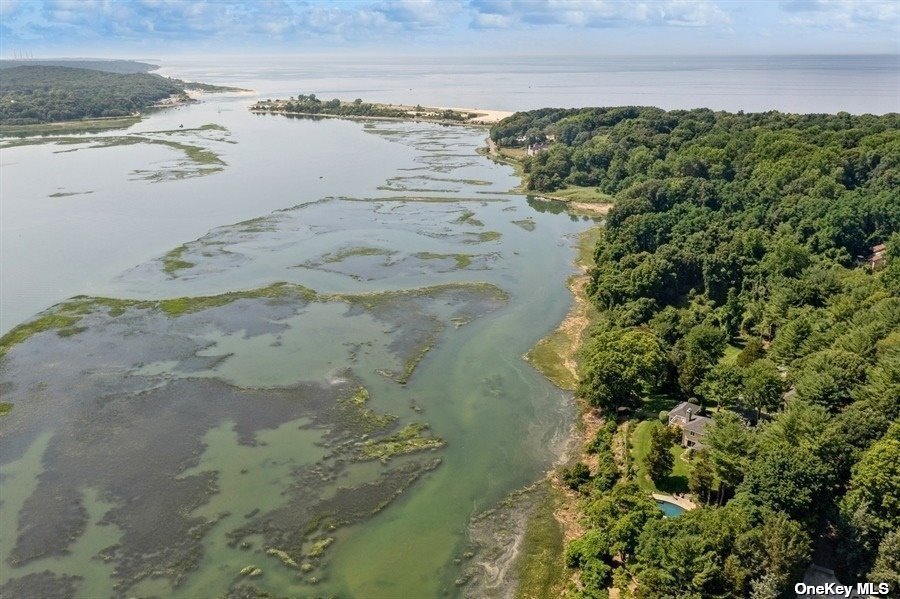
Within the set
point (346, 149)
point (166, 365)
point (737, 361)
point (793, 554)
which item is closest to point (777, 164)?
Result: point (737, 361)

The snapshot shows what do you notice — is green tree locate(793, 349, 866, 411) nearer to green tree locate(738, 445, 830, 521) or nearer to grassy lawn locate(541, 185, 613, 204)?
green tree locate(738, 445, 830, 521)

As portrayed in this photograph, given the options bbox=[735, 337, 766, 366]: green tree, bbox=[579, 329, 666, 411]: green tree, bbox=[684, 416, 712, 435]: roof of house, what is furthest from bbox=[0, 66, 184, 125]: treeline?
bbox=[684, 416, 712, 435]: roof of house

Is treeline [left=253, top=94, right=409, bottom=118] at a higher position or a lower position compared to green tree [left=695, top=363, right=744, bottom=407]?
higher

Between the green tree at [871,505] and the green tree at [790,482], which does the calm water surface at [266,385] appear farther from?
the green tree at [871,505]

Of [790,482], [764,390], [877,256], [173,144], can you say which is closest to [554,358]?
[764,390]

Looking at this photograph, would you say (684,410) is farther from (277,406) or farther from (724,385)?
(277,406)

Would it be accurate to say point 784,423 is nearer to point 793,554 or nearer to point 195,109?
point 793,554
